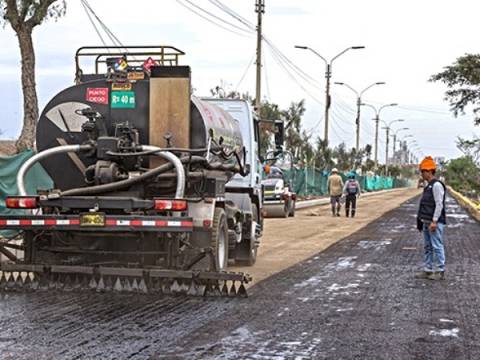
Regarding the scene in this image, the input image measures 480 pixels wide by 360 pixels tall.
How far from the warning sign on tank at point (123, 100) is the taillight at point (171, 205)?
65.8 inches

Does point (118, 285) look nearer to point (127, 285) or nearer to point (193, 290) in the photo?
point (127, 285)

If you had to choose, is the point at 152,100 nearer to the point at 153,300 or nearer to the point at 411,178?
the point at 153,300

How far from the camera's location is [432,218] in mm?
12883

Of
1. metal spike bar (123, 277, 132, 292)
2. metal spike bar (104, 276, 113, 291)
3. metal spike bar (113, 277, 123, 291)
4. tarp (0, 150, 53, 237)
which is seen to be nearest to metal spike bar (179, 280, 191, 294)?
metal spike bar (123, 277, 132, 292)

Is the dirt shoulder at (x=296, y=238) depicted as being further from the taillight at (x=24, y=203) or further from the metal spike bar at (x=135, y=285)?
the taillight at (x=24, y=203)

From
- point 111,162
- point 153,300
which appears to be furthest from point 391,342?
point 111,162

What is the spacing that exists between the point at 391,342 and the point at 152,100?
195 inches

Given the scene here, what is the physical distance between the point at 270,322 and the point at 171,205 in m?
2.21

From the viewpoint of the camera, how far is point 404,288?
1187 cm

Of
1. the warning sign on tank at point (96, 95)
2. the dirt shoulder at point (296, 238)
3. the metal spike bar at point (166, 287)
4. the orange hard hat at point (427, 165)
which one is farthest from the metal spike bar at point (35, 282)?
the orange hard hat at point (427, 165)

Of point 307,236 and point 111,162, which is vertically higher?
point 111,162

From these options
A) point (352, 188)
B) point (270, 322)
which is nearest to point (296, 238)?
point (352, 188)

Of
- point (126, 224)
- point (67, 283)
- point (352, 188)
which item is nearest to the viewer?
point (126, 224)

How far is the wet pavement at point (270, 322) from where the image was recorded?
24.6 feet
